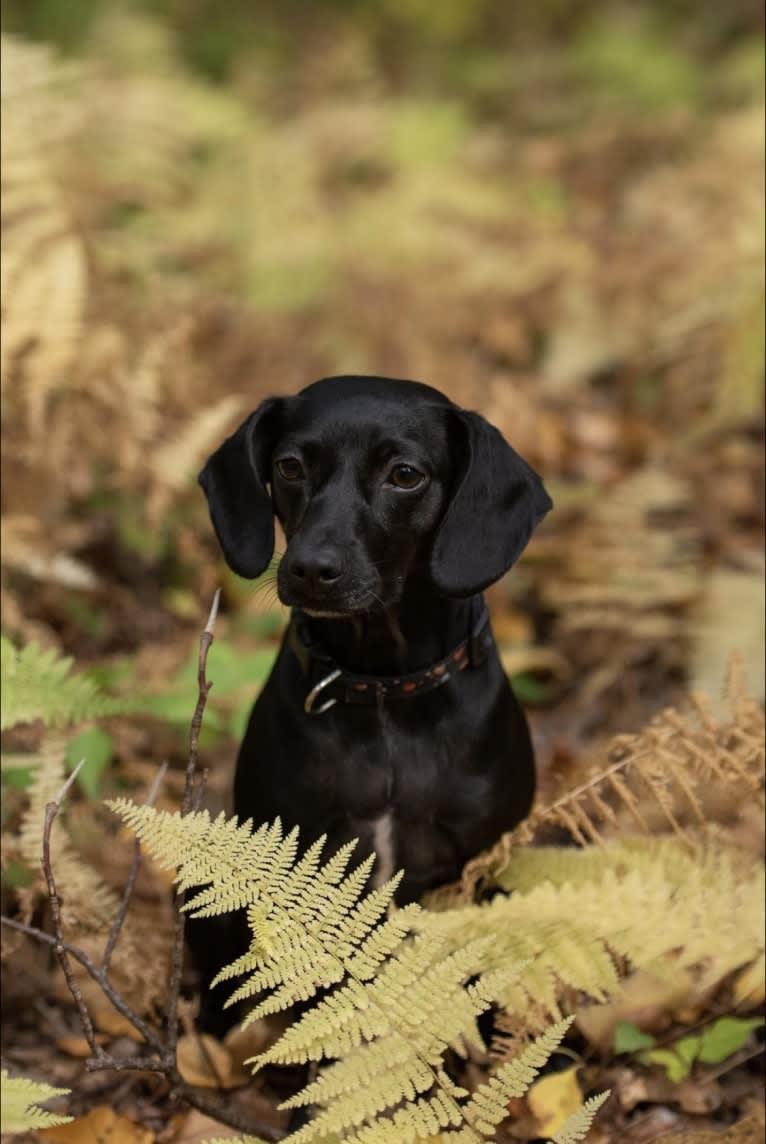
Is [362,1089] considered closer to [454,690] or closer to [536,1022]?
[536,1022]

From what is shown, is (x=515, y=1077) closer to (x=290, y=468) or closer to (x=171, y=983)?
(x=171, y=983)

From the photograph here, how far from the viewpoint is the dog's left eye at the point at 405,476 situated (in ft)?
10.2

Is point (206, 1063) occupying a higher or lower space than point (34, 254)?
lower

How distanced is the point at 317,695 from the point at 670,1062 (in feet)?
4.01

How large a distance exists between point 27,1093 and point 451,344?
214 inches

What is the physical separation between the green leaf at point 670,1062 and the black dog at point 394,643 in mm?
649

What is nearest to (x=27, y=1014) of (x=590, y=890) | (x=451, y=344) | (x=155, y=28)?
(x=590, y=890)

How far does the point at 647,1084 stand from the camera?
3.15m

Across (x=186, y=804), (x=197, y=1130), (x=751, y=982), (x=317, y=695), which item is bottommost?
(x=197, y=1130)

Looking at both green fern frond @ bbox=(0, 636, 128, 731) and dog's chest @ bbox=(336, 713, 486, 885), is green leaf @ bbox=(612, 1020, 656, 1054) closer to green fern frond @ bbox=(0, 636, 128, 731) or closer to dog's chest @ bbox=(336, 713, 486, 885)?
dog's chest @ bbox=(336, 713, 486, 885)

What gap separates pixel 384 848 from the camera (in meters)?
3.17

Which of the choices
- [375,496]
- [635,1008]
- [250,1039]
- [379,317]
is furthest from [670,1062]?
[379,317]

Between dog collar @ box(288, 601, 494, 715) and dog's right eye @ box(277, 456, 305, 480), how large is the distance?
1.07 ft

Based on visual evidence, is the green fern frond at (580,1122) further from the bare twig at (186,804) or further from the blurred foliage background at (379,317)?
the blurred foliage background at (379,317)
